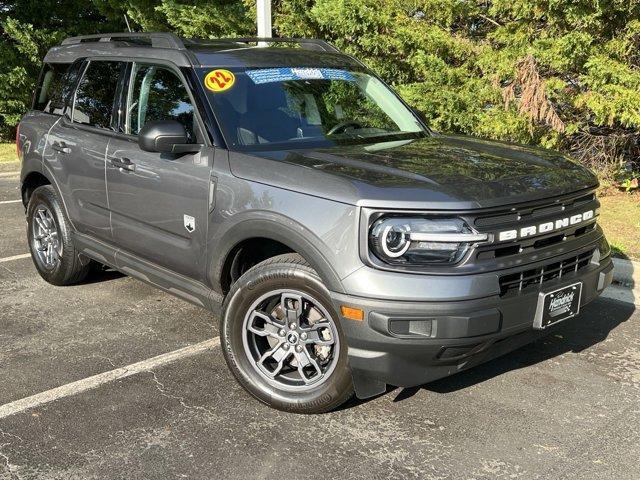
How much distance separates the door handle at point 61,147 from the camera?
509 centimetres

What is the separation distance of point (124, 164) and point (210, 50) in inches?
35.4

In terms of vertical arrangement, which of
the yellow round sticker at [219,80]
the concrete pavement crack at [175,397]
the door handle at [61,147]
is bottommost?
the concrete pavement crack at [175,397]

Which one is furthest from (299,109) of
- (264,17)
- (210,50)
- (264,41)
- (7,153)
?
(7,153)

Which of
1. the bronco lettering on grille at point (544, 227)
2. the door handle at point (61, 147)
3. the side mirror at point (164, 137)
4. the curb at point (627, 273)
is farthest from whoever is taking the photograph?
the curb at point (627, 273)

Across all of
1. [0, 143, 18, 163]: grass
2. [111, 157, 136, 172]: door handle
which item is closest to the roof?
[111, 157, 136, 172]: door handle

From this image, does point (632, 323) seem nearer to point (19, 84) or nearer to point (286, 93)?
point (286, 93)

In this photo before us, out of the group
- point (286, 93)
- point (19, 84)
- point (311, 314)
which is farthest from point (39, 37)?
point (311, 314)

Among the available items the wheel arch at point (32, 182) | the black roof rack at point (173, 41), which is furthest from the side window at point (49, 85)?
the wheel arch at point (32, 182)

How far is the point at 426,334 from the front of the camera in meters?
3.07

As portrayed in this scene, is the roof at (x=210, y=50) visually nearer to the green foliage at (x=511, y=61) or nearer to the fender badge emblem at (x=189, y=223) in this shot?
the fender badge emblem at (x=189, y=223)

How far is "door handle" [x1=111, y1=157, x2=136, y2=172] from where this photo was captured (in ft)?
14.3

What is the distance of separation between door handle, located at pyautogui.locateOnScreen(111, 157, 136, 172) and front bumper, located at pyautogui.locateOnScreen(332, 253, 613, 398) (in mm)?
1825

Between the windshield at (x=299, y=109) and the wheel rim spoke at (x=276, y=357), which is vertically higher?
the windshield at (x=299, y=109)

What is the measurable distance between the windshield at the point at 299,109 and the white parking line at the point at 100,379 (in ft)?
4.46
